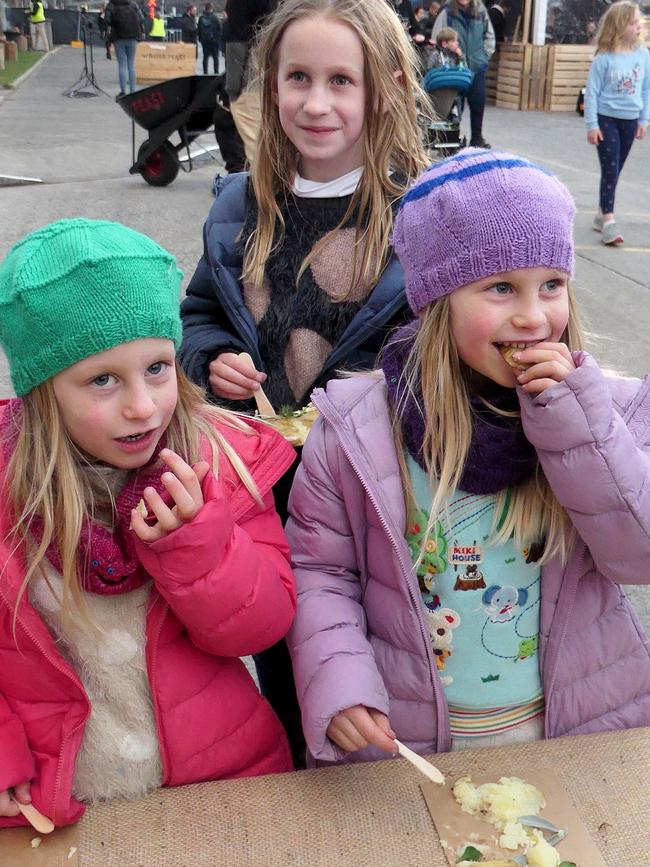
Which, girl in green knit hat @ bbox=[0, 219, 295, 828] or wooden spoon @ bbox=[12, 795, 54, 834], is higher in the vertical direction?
girl in green knit hat @ bbox=[0, 219, 295, 828]

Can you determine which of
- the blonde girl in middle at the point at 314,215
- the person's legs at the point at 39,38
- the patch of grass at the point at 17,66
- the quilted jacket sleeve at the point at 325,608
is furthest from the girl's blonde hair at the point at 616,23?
the person's legs at the point at 39,38

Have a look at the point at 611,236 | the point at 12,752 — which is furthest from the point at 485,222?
the point at 611,236

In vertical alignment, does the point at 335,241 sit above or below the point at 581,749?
above

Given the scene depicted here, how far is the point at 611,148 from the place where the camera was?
25.6ft

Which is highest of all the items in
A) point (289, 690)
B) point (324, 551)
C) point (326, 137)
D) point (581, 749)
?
point (326, 137)

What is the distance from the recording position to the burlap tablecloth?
1375 mm

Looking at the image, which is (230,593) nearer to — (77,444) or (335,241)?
(77,444)

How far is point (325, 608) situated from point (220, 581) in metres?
0.28

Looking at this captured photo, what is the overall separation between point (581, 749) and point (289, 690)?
881 millimetres

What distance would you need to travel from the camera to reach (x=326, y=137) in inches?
Result: 78.1

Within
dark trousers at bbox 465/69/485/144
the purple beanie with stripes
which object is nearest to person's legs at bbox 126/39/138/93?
dark trousers at bbox 465/69/485/144

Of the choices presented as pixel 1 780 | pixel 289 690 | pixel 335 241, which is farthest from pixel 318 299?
pixel 1 780

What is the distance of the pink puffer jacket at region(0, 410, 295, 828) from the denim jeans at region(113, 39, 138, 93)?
720 inches

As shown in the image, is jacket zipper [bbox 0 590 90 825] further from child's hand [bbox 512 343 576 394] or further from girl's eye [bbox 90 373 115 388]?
child's hand [bbox 512 343 576 394]
